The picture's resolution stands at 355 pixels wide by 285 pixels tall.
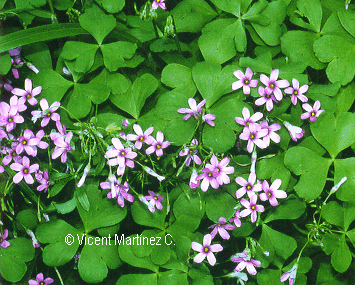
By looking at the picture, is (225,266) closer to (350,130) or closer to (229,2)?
(350,130)

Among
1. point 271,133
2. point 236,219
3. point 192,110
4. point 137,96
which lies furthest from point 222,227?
point 137,96

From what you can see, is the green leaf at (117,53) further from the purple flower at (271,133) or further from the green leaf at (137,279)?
the green leaf at (137,279)

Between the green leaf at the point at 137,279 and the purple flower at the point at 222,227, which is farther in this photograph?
the green leaf at the point at 137,279

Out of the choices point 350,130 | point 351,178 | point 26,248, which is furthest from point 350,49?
point 26,248

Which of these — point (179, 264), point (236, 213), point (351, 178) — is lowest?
point (179, 264)

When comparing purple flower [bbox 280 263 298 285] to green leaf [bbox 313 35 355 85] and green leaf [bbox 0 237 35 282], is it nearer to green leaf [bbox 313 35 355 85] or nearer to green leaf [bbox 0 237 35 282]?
green leaf [bbox 313 35 355 85]

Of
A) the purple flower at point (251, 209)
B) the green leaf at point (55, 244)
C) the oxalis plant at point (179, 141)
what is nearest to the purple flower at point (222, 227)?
the oxalis plant at point (179, 141)
